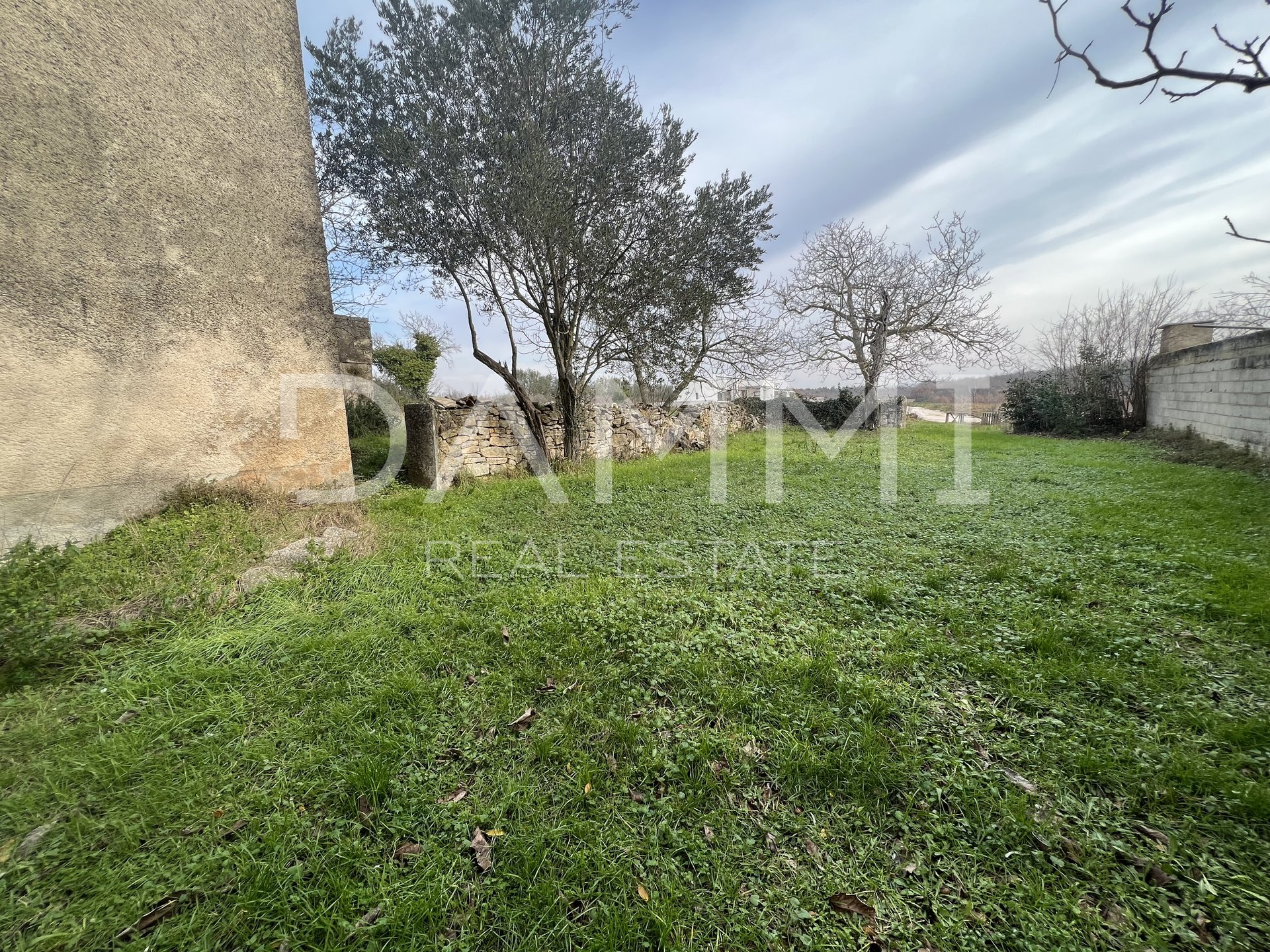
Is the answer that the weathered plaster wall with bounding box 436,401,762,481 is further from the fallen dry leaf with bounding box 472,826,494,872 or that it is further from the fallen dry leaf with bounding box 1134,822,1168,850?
the fallen dry leaf with bounding box 1134,822,1168,850

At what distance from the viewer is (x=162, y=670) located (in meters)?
2.11

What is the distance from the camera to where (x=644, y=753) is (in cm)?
175

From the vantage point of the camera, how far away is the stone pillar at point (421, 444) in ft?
20.3

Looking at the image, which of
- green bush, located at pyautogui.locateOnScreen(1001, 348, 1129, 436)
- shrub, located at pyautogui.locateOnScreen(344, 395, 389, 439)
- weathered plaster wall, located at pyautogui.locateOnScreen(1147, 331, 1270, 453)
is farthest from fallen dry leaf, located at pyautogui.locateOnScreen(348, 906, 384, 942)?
green bush, located at pyautogui.locateOnScreen(1001, 348, 1129, 436)

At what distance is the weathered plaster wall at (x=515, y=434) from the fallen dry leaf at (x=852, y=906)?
20.5ft

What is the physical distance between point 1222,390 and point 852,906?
1103 centimetres

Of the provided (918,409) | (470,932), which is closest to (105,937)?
(470,932)

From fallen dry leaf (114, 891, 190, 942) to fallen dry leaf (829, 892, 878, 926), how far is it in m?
1.85

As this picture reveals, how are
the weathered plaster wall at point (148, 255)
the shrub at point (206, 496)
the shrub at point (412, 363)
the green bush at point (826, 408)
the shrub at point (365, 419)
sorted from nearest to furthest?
the weathered plaster wall at point (148, 255) → the shrub at point (206, 496) → the shrub at point (365, 419) → the shrub at point (412, 363) → the green bush at point (826, 408)

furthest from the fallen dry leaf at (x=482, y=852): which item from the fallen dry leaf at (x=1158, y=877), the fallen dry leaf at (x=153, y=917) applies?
the fallen dry leaf at (x=1158, y=877)

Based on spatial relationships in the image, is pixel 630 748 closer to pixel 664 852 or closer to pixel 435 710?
pixel 664 852

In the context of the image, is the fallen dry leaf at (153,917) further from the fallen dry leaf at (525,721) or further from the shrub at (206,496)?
the shrub at (206,496)

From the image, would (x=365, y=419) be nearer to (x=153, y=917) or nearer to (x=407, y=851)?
(x=153, y=917)

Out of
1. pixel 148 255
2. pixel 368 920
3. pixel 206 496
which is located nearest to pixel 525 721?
pixel 368 920
